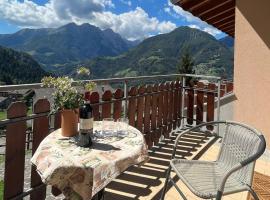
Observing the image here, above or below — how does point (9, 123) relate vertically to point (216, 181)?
above

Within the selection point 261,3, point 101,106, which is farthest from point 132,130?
point 261,3

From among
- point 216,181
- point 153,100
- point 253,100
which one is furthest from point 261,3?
point 216,181

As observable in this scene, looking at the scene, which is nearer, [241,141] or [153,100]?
[241,141]

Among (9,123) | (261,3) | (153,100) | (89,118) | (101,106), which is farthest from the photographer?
(153,100)

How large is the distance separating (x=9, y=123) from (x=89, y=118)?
75 centimetres

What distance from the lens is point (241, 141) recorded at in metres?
2.72

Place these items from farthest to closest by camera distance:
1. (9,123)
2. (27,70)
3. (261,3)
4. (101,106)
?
(27,70)
(261,3)
(101,106)
(9,123)

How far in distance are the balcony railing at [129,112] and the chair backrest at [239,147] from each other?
160 cm

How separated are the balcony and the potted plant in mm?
271

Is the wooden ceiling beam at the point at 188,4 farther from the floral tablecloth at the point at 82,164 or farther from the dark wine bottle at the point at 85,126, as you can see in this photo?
the floral tablecloth at the point at 82,164

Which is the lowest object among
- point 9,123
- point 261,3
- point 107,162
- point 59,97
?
point 107,162

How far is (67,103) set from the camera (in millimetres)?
2445

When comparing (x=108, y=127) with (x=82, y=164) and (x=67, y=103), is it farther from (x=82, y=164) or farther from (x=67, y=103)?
(x=82, y=164)

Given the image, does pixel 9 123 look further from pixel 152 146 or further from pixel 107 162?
pixel 152 146
